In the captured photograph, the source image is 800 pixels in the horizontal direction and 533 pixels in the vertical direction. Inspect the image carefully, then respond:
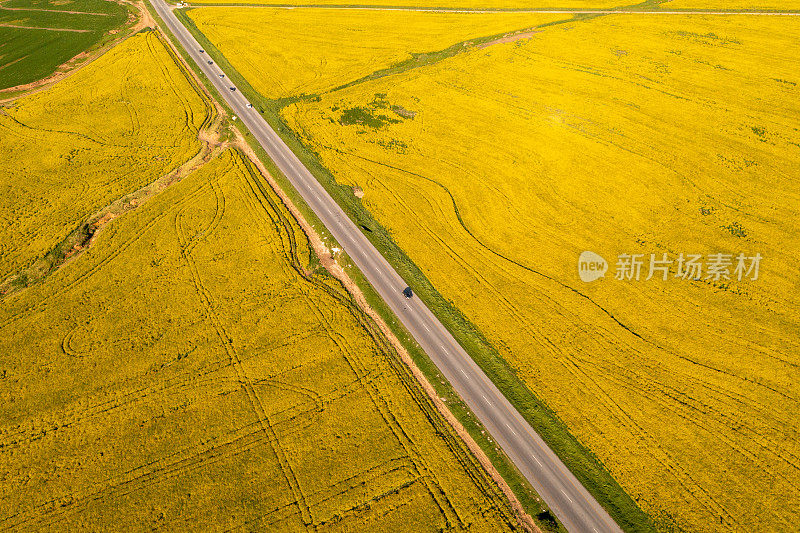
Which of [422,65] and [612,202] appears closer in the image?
[612,202]

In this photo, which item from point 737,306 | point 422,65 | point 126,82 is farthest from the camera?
point 422,65

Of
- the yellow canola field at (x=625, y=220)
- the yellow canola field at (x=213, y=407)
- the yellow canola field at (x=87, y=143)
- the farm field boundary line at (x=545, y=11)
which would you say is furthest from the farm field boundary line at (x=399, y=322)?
the farm field boundary line at (x=545, y=11)

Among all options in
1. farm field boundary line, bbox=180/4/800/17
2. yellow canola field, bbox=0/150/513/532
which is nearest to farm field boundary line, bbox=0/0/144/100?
farm field boundary line, bbox=180/4/800/17

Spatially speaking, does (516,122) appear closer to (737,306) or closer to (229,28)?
(737,306)

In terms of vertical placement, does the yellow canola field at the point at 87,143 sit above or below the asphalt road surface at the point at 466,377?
above

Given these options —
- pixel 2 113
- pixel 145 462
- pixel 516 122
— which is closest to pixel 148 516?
pixel 145 462

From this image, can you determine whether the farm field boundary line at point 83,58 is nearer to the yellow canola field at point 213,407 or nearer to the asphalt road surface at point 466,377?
the yellow canola field at point 213,407
